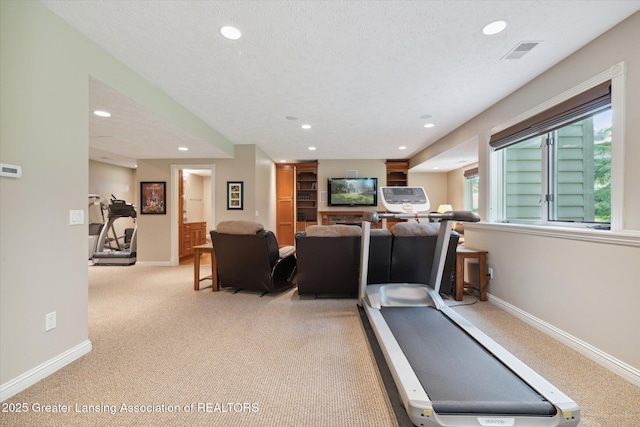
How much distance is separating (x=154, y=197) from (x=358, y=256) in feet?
15.5

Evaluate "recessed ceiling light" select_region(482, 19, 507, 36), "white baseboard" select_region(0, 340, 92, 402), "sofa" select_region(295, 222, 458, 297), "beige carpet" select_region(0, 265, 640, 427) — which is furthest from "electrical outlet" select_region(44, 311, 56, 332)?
"recessed ceiling light" select_region(482, 19, 507, 36)

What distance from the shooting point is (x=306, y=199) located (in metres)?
7.79

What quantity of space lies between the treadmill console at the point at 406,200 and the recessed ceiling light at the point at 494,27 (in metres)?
1.89

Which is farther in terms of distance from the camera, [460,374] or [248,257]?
[248,257]

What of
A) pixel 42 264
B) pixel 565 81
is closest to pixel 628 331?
pixel 565 81

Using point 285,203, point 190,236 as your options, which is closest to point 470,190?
point 285,203

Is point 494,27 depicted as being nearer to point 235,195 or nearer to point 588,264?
point 588,264

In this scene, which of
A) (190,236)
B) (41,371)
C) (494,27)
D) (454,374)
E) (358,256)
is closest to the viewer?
(454,374)

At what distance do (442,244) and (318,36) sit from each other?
2252 mm

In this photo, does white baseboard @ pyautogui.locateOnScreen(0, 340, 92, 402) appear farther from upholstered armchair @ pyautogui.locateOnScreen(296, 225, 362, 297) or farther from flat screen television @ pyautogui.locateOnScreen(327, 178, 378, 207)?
flat screen television @ pyautogui.locateOnScreen(327, 178, 378, 207)

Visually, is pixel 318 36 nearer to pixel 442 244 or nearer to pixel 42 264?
pixel 442 244

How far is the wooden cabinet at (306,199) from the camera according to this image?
25.3 ft

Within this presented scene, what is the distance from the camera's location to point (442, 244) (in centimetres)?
280

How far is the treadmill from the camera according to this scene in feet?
4.14
